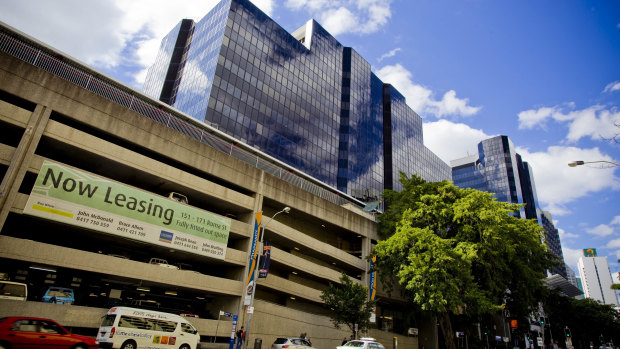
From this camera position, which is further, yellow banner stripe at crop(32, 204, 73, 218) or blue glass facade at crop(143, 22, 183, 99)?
blue glass facade at crop(143, 22, 183, 99)

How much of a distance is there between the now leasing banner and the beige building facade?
1.38 feet

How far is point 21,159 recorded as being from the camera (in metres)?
20.2

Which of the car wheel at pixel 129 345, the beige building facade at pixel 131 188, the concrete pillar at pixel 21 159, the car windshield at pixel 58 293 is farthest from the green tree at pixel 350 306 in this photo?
the concrete pillar at pixel 21 159

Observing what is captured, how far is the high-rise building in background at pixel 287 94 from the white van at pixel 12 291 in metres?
34.5

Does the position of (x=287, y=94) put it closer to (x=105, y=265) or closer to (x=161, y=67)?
(x=161, y=67)

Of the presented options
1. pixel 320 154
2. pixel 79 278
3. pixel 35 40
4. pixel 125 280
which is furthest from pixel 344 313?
pixel 320 154

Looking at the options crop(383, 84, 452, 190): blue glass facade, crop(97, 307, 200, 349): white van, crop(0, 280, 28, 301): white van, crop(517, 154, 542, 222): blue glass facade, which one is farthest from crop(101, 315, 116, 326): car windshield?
crop(517, 154, 542, 222): blue glass facade

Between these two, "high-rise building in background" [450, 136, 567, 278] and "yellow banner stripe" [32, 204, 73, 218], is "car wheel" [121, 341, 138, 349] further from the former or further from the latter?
"high-rise building in background" [450, 136, 567, 278]

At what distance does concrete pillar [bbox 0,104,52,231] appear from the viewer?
1925 cm

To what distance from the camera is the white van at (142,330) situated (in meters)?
16.4

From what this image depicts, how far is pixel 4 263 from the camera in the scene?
925 inches

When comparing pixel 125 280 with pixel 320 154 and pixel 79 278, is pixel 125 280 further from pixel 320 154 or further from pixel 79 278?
A: pixel 320 154

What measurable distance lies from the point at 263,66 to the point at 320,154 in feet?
62.0

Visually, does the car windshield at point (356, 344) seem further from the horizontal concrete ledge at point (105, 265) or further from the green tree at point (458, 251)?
the horizontal concrete ledge at point (105, 265)
